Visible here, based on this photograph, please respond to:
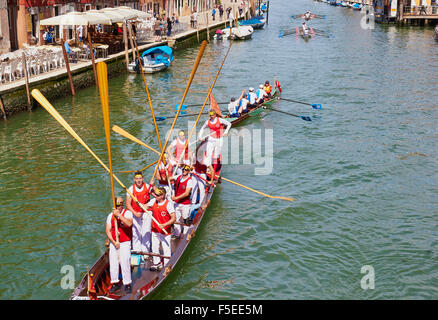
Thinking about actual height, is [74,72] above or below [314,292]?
above

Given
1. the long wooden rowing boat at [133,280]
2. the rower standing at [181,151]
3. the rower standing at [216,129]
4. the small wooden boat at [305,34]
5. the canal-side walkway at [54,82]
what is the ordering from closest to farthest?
the long wooden rowing boat at [133,280] → the rower standing at [181,151] → the rower standing at [216,129] → the canal-side walkway at [54,82] → the small wooden boat at [305,34]

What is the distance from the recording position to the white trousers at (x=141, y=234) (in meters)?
10.8

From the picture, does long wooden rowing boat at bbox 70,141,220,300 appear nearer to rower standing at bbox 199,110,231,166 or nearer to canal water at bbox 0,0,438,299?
canal water at bbox 0,0,438,299

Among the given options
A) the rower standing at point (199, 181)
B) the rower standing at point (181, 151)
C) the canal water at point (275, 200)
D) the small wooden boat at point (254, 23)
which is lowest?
the canal water at point (275, 200)

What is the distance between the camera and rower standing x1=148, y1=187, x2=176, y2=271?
34.3 feet

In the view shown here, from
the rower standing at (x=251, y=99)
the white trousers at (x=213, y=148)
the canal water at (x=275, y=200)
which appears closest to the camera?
the canal water at (x=275, y=200)

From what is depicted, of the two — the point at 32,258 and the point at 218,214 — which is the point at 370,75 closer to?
the point at 218,214

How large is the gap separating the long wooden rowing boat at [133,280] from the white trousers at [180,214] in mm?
497

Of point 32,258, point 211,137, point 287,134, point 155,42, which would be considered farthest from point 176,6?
point 32,258

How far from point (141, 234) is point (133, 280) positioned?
93 centimetres

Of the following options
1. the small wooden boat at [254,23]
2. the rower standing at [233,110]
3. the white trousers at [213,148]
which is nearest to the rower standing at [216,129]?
the white trousers at [213,148]

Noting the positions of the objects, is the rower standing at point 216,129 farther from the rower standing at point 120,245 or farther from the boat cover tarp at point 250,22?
the boat cover tarp at point 250,22
